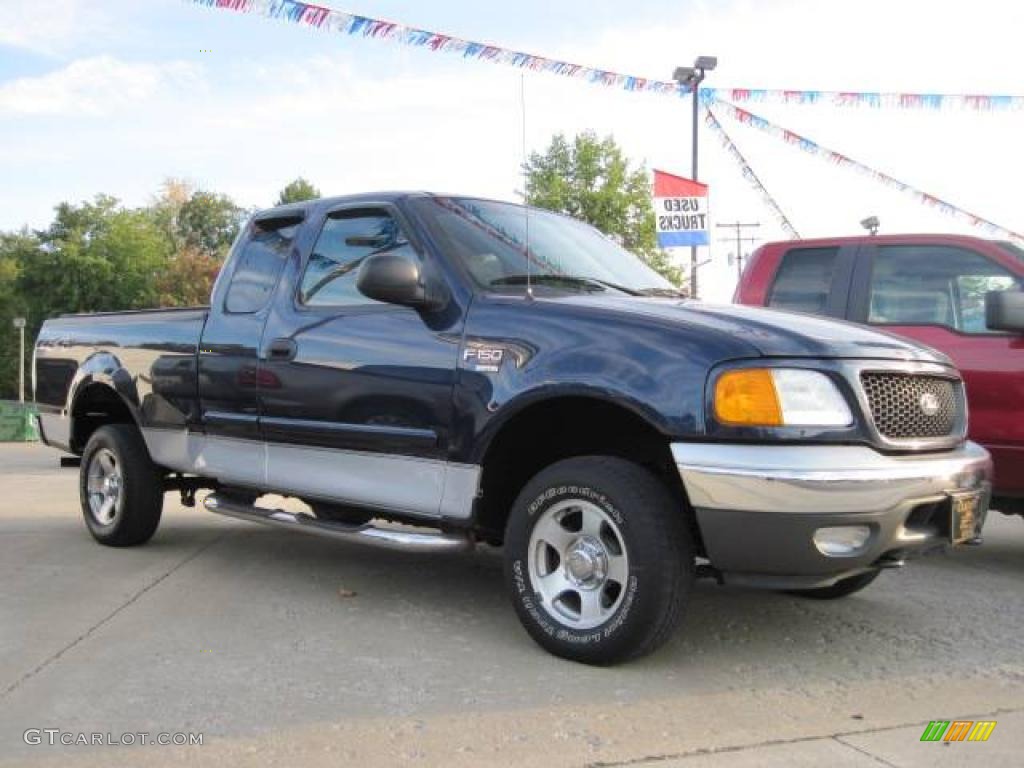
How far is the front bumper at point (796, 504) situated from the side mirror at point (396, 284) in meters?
1.33

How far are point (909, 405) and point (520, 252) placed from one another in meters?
1.81

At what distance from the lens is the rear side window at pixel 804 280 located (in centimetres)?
632

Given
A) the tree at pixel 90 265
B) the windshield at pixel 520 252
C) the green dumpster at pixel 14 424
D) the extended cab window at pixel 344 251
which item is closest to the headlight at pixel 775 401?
the windshield at pixel 520 252

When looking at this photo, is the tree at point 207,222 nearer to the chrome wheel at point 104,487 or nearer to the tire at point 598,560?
the chrome wheel at point 104,487

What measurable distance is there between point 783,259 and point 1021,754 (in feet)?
13.4

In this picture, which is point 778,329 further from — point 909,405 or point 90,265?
point 90,265

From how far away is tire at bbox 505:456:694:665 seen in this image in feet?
11.8

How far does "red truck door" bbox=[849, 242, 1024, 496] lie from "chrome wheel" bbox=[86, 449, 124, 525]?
4564 millimetres

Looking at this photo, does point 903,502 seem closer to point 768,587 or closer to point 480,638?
point 768,587

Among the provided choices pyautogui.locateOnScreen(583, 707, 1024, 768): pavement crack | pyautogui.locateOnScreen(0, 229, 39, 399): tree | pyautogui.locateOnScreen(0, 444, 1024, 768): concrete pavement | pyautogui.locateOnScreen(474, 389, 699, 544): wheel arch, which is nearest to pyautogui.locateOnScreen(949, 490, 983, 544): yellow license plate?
pyautogui.locateOnScreen(0, 444, 1024, 768): concrete pavement

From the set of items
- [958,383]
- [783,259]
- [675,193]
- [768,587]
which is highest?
[675,193]

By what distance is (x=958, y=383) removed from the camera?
166 inches

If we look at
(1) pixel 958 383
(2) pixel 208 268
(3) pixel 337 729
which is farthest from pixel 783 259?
(2) pixel 208 268

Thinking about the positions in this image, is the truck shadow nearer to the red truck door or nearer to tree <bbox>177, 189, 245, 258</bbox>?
the red truck door
